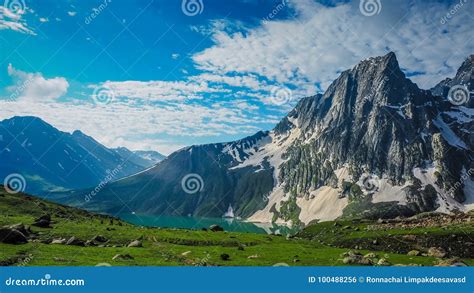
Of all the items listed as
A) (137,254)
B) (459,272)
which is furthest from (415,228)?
(137,254)

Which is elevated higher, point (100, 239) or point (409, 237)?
point (409, 237)

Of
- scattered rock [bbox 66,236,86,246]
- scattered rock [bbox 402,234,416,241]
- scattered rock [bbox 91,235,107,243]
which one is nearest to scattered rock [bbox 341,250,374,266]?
scattered rock [bbox 66,236,86,246]

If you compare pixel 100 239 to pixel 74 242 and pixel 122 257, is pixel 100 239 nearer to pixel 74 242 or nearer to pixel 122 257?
pixel 74 242

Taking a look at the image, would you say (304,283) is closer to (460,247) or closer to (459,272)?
(459,272)

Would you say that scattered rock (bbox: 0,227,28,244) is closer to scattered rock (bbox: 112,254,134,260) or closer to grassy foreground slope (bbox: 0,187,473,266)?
grassy foreground slope (bbox: 0,187,473,266)

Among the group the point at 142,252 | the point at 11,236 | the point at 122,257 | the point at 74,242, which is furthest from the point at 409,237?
the point at 11,236

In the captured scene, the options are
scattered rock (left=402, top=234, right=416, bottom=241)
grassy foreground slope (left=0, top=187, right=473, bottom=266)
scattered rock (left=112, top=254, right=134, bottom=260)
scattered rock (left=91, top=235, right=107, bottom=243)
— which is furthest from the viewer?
scattered rock (left=402, top=234, right=416, bottom=241)

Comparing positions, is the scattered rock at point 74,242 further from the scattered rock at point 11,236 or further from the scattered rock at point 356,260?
the scattered rock at point 356,260

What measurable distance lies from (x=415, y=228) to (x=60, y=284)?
85.1 m

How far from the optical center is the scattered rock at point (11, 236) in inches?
1806

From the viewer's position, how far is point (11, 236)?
154 feet

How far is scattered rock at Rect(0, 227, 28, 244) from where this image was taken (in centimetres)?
4588

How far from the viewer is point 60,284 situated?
30.0 metres

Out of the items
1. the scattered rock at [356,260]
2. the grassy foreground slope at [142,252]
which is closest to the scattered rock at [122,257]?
the grassy foreground slope at [142,252]
